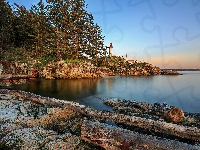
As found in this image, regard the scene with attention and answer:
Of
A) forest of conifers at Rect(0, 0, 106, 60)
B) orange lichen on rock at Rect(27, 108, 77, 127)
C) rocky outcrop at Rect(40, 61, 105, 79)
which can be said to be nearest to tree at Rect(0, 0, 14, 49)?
forest of conifers at Rect(0, 0, 106, 60)

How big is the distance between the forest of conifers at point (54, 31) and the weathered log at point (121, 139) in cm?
3108

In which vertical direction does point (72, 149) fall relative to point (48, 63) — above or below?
below

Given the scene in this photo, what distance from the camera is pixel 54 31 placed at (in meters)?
34.4

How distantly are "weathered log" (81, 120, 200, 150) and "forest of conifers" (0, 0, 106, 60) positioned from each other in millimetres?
31077

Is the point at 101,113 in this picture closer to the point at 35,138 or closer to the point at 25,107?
the point at 35,138

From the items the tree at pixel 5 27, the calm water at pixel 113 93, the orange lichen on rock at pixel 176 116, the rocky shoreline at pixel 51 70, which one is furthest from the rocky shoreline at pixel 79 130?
the tree at pixel 5 27

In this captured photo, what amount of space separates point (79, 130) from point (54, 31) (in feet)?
107

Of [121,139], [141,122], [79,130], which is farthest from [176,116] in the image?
[79,130]

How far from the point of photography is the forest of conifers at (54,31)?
3441 cm

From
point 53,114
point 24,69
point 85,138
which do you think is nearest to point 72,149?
point 85,138

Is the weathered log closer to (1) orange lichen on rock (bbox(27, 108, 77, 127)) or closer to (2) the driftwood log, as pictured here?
(2) the driftwood log

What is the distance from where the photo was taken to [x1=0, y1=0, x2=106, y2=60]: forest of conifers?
1355 inches

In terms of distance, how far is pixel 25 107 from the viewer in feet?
23.7

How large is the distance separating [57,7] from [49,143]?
36.6 metres
